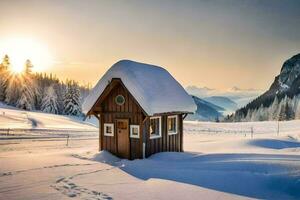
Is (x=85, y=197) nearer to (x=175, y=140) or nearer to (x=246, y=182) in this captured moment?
(x=246, y=182)

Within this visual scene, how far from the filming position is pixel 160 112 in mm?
20438

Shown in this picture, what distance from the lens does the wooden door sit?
20.9 m

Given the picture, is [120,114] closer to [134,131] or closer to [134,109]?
[134,109]

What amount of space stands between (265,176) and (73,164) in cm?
919

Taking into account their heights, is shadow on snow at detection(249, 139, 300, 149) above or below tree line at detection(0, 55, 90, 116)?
below

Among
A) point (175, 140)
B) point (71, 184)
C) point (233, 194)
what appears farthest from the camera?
point (175, 140)

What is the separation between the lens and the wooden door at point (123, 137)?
2086 centimetres

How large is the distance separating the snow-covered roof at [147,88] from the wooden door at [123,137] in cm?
209

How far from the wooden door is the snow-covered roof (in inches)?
82.4

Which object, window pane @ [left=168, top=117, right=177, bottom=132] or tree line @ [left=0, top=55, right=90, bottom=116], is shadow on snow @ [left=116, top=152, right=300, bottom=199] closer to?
window pane @ [left=168, top=117, right=177, bottom=132]

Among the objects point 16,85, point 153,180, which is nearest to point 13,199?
point 153,180

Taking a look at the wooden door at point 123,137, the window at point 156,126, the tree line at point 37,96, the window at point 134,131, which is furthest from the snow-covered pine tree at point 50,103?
the window at point 134,131

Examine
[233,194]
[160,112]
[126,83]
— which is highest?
[126,83]

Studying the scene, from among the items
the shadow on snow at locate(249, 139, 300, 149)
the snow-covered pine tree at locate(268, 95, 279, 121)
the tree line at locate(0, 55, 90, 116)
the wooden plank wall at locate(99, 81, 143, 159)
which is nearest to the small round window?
the wooden plank wall at locate(99, 81, 143, 159)
